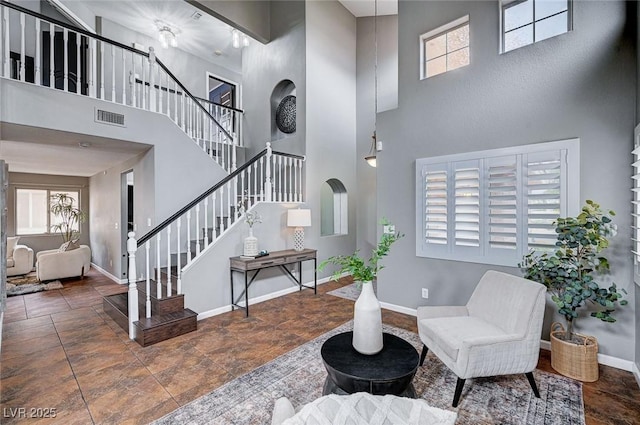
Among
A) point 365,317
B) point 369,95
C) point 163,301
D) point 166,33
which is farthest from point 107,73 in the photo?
point 365,317

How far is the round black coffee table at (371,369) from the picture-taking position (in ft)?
5.66

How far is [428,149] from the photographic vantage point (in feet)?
12.7

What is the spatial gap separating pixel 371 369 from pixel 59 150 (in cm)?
584

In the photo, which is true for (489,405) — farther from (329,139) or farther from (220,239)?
(329,139)

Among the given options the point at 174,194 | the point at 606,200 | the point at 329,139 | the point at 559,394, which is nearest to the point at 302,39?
the point at 329,139

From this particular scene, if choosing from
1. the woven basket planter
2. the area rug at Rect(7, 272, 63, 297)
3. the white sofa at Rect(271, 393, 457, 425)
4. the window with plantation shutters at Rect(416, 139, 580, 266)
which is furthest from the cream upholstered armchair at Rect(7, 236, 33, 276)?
the woven basket planter

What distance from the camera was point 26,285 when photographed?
563cm

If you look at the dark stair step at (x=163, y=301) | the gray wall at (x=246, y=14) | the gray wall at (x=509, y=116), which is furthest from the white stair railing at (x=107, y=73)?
the gray wall at (x=509, y=116)

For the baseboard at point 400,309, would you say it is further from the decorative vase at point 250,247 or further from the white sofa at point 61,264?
the white sofa at point 61,264

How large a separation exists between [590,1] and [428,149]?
6.37 feet

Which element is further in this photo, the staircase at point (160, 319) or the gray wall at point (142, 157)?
the gray wall at point (142, 157)

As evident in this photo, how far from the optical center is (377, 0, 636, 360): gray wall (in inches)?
104

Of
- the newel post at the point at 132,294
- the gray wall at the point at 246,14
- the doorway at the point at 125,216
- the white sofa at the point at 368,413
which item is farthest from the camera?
the doorway at the point at 125,216

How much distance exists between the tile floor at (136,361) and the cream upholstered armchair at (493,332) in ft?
1.93
